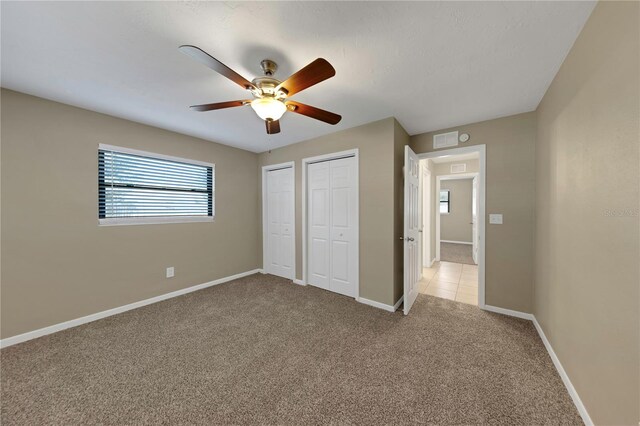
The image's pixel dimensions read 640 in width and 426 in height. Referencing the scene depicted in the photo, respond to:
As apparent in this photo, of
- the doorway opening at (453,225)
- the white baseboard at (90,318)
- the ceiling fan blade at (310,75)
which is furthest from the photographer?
the doorway opening at (453,225)

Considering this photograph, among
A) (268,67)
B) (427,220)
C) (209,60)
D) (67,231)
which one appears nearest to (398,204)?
(268,67)

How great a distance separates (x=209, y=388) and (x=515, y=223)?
3442mm

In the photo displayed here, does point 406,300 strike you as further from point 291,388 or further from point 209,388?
point 209,388

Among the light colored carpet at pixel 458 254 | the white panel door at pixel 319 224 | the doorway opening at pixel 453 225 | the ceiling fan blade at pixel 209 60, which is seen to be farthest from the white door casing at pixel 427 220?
the ceiling fan blade at pixel 209 60

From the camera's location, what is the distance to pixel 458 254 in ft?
19.2

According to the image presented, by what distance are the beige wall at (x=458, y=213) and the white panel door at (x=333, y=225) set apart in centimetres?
629

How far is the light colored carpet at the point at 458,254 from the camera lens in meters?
5.21

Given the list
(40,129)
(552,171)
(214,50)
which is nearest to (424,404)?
(552,171)

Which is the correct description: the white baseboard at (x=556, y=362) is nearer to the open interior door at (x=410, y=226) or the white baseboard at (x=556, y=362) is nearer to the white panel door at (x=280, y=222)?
the open interior door at (x=410, y=226)

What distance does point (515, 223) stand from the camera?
252 centimetres

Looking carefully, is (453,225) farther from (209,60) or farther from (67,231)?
(67,231)

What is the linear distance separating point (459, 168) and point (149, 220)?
590 centimetres

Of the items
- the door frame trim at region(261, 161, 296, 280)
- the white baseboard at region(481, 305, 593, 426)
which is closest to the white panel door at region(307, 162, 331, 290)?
the door frame trim at region(261, 161, 296, 280)

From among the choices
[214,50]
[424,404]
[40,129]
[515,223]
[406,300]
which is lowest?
[424,404]
